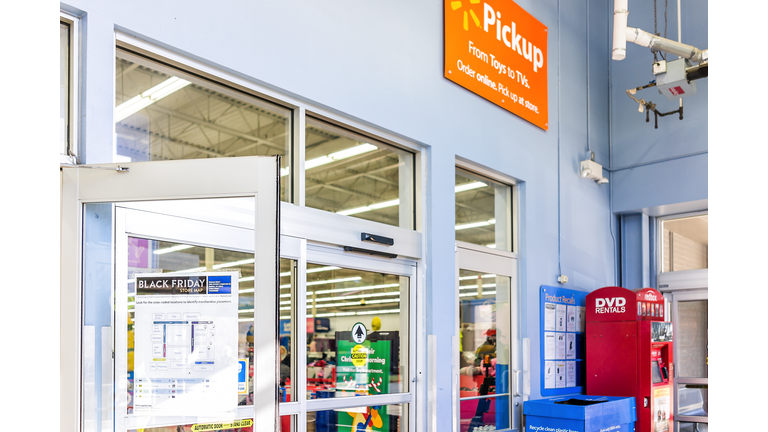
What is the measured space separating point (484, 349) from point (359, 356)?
1.34 metres

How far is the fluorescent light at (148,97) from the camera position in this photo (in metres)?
2.90

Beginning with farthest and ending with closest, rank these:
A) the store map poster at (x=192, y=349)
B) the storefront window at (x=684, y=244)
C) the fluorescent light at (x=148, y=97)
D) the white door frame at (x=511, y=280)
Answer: the storefront window at (x=684, y=244), the white door frame at (x=511, y=280), the fluorescent light at (x=148, y=97), the store map poster at (x=192, y=349)

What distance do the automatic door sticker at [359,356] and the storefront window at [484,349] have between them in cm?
93

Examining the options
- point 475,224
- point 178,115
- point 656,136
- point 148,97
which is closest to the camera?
point 148,97

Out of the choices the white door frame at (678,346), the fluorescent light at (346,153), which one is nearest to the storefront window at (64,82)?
the fluorescent light at (346,153)

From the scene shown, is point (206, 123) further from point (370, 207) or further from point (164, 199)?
point (164, 199)

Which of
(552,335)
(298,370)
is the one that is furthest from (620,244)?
(298,370)

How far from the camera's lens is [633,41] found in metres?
5.13

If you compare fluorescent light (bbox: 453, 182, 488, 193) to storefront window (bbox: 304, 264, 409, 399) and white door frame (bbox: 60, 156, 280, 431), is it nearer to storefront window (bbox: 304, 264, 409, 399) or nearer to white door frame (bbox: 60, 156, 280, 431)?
storefront window (bbox: 304, 264, 409, 399)

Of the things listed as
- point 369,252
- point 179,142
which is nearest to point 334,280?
point 369,252

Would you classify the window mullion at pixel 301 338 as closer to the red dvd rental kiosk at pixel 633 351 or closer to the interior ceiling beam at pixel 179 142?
the interior ceiling beam at pixel 179 142

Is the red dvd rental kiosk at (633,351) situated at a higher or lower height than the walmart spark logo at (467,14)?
lower

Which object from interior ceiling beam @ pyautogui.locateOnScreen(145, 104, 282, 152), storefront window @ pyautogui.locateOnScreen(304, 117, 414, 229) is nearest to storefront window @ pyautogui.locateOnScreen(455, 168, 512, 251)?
storefront window @ pyautogui.locateOnScreen(304, 117, 414, 229)

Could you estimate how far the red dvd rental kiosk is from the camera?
544 centimetres
